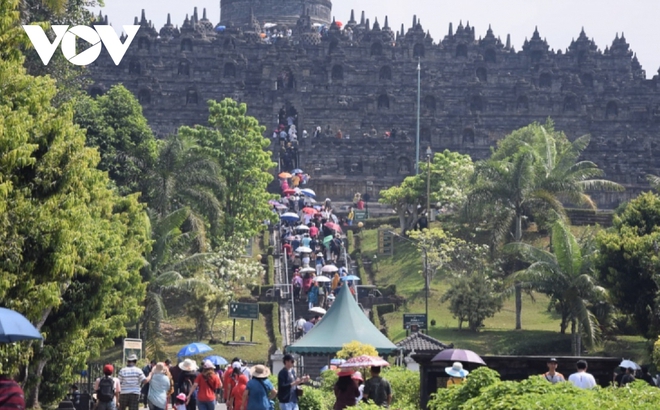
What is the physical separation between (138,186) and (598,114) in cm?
4129

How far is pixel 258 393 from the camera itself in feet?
76.2

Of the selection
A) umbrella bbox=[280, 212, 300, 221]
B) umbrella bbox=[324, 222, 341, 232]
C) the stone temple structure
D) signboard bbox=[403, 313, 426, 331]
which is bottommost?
signboard bbox=[403, 313, 426, 331]

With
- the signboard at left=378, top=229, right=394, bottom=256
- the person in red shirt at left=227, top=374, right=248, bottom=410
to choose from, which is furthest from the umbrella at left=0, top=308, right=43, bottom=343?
the signboard at left=378, top=229, right=394, bottom=256

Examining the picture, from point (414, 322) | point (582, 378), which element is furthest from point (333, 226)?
point (582, 378)

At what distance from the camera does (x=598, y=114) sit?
87.2 m

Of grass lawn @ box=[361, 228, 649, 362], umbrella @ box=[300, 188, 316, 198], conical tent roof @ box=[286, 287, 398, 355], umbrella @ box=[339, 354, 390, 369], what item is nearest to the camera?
umbrella @ box=[339, 354, 390, 369]

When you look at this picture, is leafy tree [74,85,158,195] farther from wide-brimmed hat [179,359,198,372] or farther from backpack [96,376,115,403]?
backpack [96,376,115,403]

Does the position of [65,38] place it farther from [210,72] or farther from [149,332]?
[210,72]

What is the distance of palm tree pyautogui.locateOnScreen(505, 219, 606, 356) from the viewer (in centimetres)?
4612

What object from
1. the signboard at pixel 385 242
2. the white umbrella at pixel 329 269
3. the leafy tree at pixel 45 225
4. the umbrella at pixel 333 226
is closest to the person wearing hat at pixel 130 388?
the leafy tree at pixel 45 225

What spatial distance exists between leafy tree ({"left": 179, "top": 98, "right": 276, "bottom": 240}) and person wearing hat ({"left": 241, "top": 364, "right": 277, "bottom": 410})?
3286 cm

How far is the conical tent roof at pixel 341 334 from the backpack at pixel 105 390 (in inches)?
361

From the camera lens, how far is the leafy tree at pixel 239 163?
187 feet

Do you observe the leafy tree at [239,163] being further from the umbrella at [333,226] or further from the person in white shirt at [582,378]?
the person in white shirt at [582,378]
